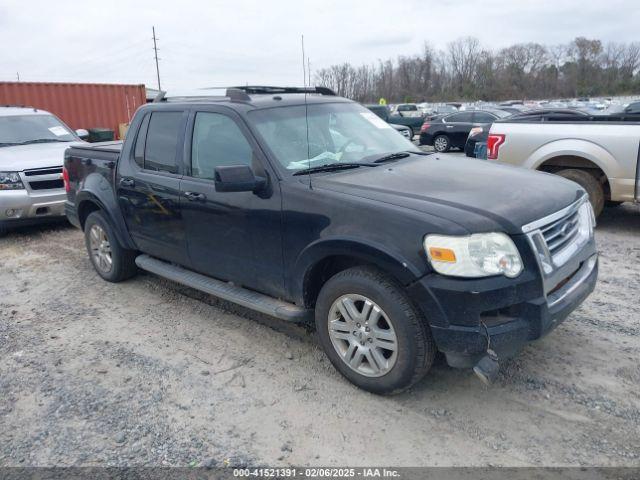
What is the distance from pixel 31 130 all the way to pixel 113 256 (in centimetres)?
475

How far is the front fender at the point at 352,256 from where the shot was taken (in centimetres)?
296

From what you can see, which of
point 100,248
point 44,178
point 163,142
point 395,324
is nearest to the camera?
point 395,324

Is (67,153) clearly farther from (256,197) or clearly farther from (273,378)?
(273,378)

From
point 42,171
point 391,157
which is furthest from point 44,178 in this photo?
point 391,157

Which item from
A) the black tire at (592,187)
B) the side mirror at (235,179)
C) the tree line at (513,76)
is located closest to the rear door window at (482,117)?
the black tire at (592,187)

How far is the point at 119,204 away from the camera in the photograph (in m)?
5.12

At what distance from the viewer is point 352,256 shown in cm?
324

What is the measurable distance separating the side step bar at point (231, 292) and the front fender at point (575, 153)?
498 cm

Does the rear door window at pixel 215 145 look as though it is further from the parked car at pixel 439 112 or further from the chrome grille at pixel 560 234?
the parked car at pixel 439 112

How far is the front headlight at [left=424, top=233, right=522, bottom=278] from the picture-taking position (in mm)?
2846

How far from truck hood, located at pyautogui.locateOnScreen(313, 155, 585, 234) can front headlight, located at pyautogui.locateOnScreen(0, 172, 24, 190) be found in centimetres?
556

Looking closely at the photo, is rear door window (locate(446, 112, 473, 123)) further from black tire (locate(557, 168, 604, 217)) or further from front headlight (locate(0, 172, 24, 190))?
front headlight (locate(0, 172, 24, 190))

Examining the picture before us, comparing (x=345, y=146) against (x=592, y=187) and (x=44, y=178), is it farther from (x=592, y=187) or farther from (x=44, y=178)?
(x=44, y=178)

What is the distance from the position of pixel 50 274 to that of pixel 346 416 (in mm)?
4393
